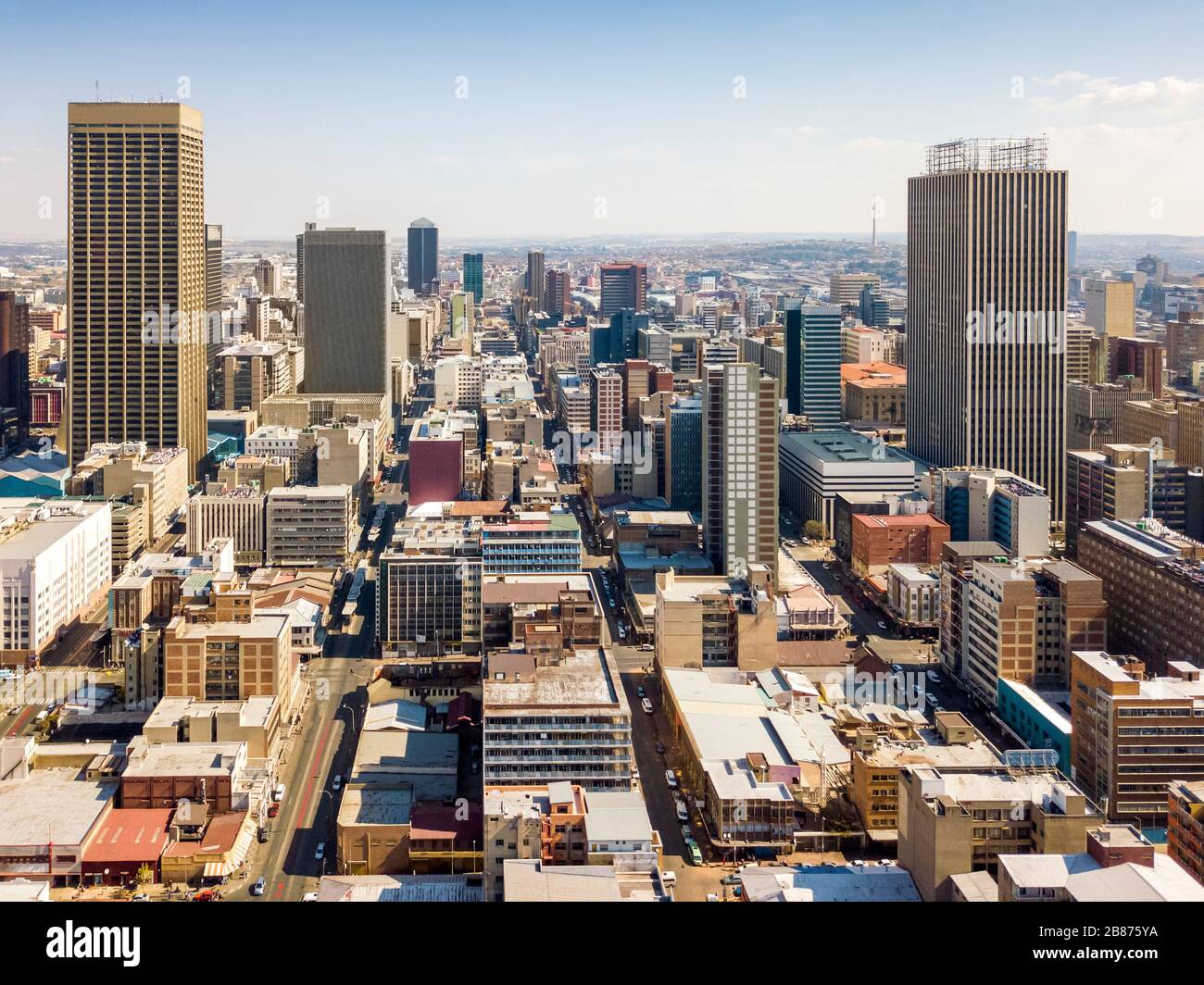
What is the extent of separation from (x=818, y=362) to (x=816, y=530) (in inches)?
233

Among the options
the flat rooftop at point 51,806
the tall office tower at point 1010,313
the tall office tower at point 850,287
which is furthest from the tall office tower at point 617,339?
the flat rooftop at point 51,806

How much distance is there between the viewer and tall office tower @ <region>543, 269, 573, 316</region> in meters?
39.5

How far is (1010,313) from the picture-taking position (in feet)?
58.1

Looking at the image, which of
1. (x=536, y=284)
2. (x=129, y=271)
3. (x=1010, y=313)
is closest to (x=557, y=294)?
(x=536, y=284)

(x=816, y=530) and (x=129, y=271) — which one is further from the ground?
(x=129, y=271)

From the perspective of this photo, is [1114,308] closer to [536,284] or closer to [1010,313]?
[1010,313]

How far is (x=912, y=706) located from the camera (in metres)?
10.6

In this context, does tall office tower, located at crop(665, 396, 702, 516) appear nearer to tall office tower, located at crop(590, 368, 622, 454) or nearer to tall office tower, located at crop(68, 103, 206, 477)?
tall office tower, located at crop(590, 368, 622, 454)

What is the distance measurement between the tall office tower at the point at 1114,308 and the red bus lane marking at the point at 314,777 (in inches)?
814

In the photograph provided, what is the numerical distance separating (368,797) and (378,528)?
925cm

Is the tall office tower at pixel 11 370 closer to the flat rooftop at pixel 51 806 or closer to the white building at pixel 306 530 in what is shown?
the white building at pixel 306 530

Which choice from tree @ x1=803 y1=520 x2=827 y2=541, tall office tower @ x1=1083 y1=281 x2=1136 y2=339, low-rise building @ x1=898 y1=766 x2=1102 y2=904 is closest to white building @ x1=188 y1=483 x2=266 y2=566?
tree @ x1=803 y1=520 x2=827 y2=541

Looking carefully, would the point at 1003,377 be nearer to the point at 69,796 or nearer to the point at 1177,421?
the point at 1177,421
